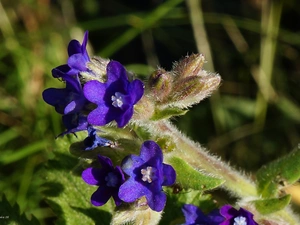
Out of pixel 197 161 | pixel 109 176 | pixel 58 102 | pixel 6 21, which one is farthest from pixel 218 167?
pixel 6 21

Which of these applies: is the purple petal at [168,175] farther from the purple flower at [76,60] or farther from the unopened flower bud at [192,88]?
the purple flower at [76,60]

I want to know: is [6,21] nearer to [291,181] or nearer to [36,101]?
[36,101]

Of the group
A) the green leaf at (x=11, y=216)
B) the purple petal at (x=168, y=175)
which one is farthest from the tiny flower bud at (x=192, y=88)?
the green leaf at (x=11, y=216)

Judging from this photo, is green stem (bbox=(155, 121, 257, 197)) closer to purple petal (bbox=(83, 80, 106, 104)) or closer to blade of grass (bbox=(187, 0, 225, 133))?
purple petal (bbox=(83, 80, 106, 104))

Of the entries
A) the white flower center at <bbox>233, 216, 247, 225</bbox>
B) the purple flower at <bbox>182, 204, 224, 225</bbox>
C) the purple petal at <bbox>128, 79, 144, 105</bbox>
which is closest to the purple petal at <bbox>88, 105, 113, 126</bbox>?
the purple petal at <bbox>128, 79, 144, 105</bbox>

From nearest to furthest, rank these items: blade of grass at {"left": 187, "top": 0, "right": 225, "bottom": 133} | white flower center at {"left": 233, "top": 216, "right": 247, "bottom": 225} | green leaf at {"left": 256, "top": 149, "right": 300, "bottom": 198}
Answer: white flower center at {"left": 233, "top": 216, "right": 247, "bottom": 225} < green leaf at {"left": 256, "top": 149, "right": 300, "bottom": 198} < blade of grass at {"left": 187, "top": 0, "right": 225, "bottom": 133}

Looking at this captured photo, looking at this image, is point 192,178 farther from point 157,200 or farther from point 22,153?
point 22,153
